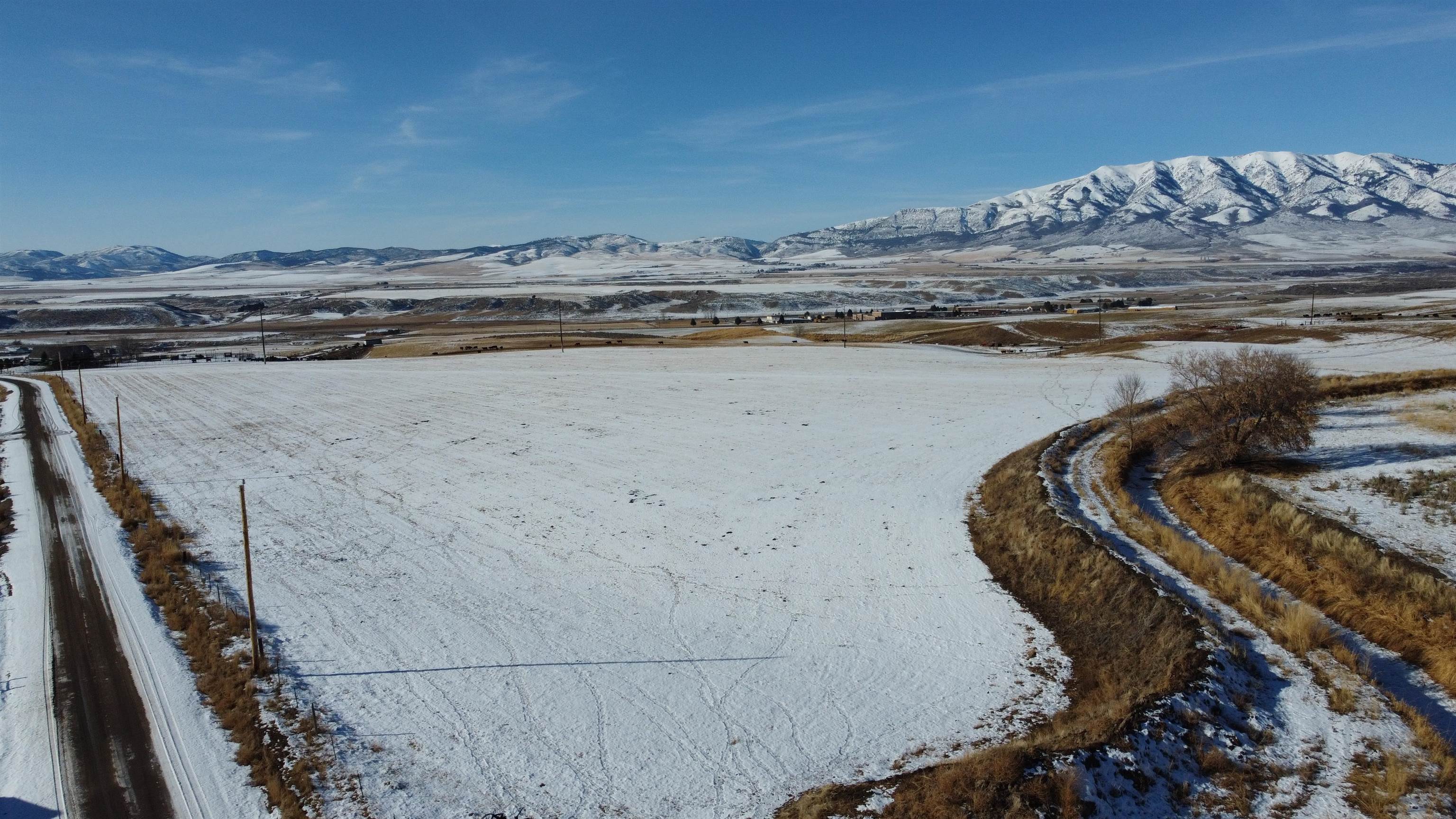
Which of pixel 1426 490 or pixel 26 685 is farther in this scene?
pixel 1426 490

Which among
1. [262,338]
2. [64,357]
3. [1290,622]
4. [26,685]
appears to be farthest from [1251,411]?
[64,357]

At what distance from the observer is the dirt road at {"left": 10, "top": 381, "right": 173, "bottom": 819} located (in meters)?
10.5

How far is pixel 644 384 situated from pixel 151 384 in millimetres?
37108

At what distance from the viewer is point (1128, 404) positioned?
113 ft

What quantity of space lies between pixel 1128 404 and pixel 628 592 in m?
26.0

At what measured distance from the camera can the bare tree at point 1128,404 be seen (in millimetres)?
28963

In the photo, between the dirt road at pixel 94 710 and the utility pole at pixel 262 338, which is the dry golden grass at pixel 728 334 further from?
the dirt road at pixel 94 710

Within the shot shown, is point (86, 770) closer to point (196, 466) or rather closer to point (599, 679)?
point (599, 679)

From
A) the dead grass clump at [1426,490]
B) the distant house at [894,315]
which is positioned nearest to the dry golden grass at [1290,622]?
the dead grass clump at [1426,490]

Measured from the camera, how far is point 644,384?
162 ft

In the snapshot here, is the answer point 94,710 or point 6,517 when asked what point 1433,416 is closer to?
point 94,710

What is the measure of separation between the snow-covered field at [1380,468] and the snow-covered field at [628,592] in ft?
28.0

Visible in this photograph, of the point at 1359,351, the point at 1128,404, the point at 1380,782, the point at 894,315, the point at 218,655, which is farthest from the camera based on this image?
the point at 894,315

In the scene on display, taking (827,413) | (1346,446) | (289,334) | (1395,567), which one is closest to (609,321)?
(289,334)
